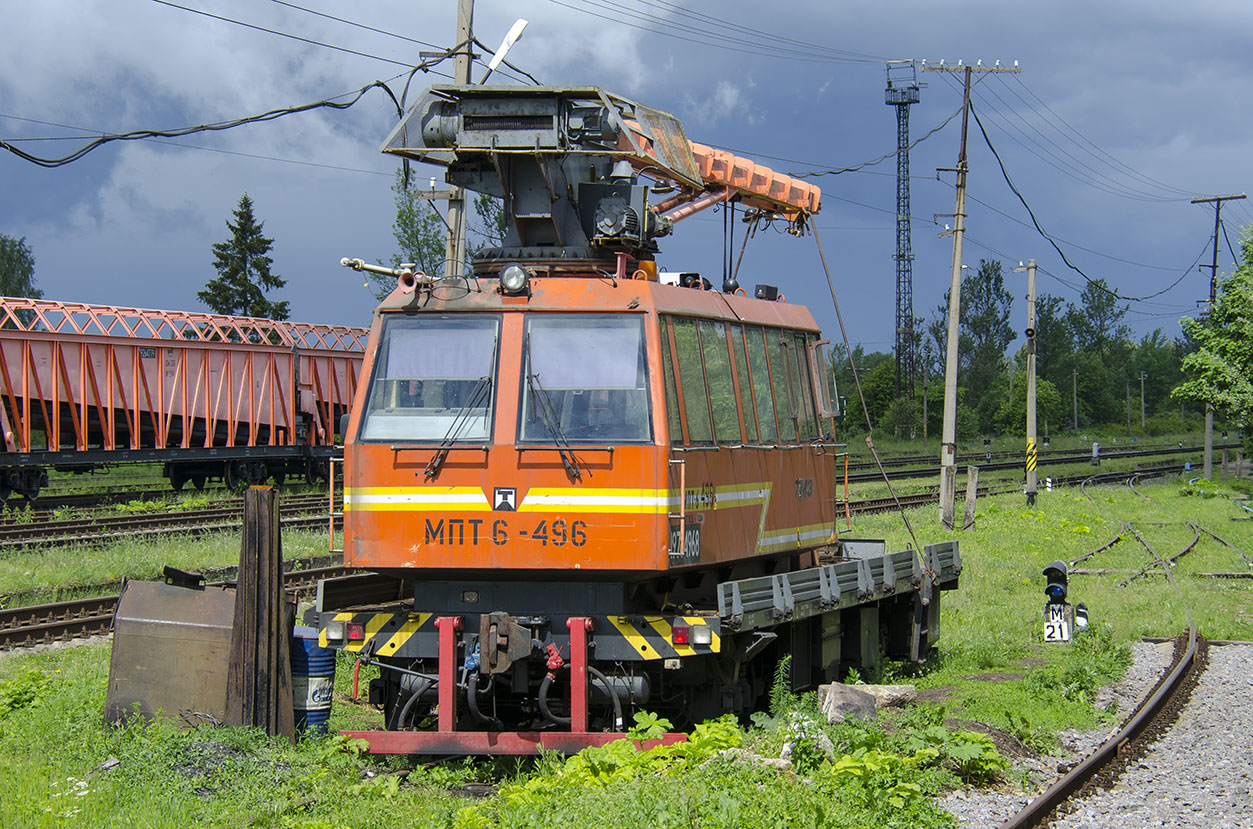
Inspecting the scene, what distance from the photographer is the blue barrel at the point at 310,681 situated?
360 inches

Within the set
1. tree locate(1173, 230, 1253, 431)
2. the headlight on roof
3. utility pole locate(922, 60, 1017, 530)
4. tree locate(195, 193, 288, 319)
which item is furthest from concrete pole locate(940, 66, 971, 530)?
tree locate(195, 193, 288, 319)

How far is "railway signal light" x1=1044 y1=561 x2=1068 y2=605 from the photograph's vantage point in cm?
1389

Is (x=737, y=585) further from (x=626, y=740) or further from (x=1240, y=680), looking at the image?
(x=1240, y=680)

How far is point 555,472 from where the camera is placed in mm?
8484

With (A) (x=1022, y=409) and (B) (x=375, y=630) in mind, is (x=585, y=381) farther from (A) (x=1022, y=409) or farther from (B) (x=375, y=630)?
(A) (x=1022, y=409)

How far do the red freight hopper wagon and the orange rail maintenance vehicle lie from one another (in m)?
22.8

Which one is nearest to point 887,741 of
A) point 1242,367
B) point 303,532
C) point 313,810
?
point 313,810

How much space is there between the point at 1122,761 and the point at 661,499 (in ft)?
12.2

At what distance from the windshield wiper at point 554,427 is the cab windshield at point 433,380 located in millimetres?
297

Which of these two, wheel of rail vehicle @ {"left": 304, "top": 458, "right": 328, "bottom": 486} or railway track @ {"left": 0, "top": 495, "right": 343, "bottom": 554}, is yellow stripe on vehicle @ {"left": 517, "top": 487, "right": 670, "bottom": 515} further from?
wheel of rail vehicle @ {"left": 304, "top": 458, "right": 328, "bottom": 486}

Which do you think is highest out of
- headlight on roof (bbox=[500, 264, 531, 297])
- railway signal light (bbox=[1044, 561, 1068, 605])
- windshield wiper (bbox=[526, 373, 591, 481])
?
headlight on roof (bbox=[500, 264, 531, 297])

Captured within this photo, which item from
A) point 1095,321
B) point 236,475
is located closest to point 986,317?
point 1095,321

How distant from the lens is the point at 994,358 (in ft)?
379

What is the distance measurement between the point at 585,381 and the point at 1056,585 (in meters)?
7.60
